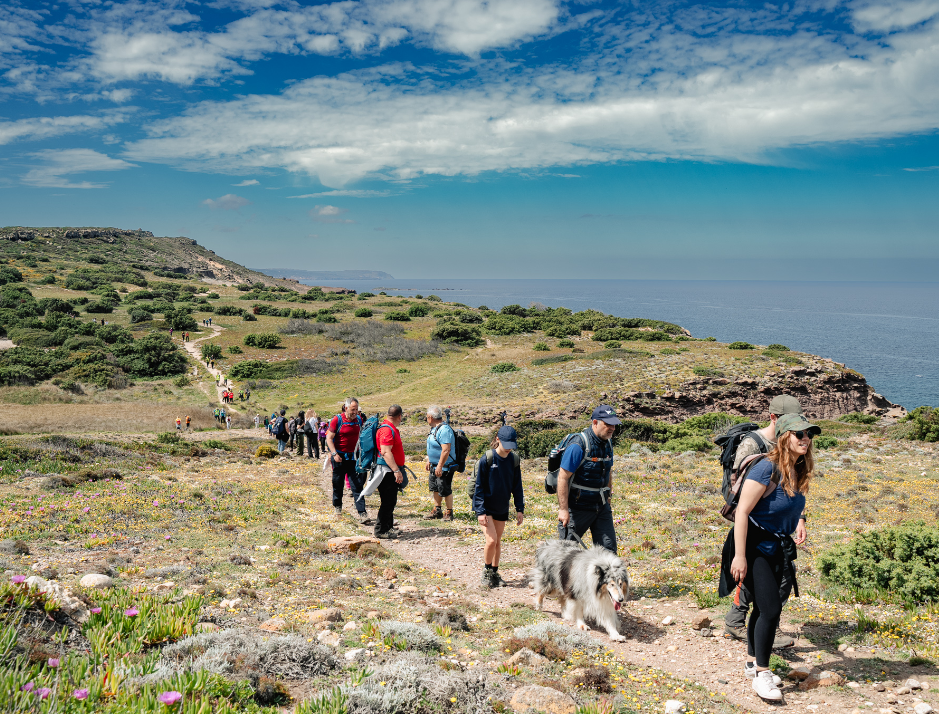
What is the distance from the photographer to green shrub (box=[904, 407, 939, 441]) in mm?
19641

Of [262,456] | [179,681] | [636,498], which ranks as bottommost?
[262,456]

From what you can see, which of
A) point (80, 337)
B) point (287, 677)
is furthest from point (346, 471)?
point (80, 337)

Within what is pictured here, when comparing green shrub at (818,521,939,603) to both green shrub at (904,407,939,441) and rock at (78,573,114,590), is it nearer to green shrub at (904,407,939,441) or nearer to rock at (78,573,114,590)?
rock at (78,573,114,590)

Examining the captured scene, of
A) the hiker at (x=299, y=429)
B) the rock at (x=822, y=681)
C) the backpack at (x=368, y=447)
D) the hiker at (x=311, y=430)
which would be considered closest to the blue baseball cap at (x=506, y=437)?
the rock at (x=822, y=681)

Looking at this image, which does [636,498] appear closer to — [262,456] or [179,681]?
[179,681]

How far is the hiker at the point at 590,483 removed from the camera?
563 centimetres

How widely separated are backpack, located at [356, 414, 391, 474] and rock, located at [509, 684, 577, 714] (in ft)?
18.7

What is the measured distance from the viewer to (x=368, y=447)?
9.21 m

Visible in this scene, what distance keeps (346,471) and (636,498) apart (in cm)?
628

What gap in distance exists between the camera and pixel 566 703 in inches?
147

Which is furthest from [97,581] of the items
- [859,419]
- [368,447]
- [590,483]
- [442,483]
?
[859,419]

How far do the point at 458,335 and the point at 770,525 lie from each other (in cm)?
4696

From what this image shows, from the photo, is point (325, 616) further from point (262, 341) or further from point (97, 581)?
point (262, 341)

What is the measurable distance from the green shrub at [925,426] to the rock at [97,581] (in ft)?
80.4
